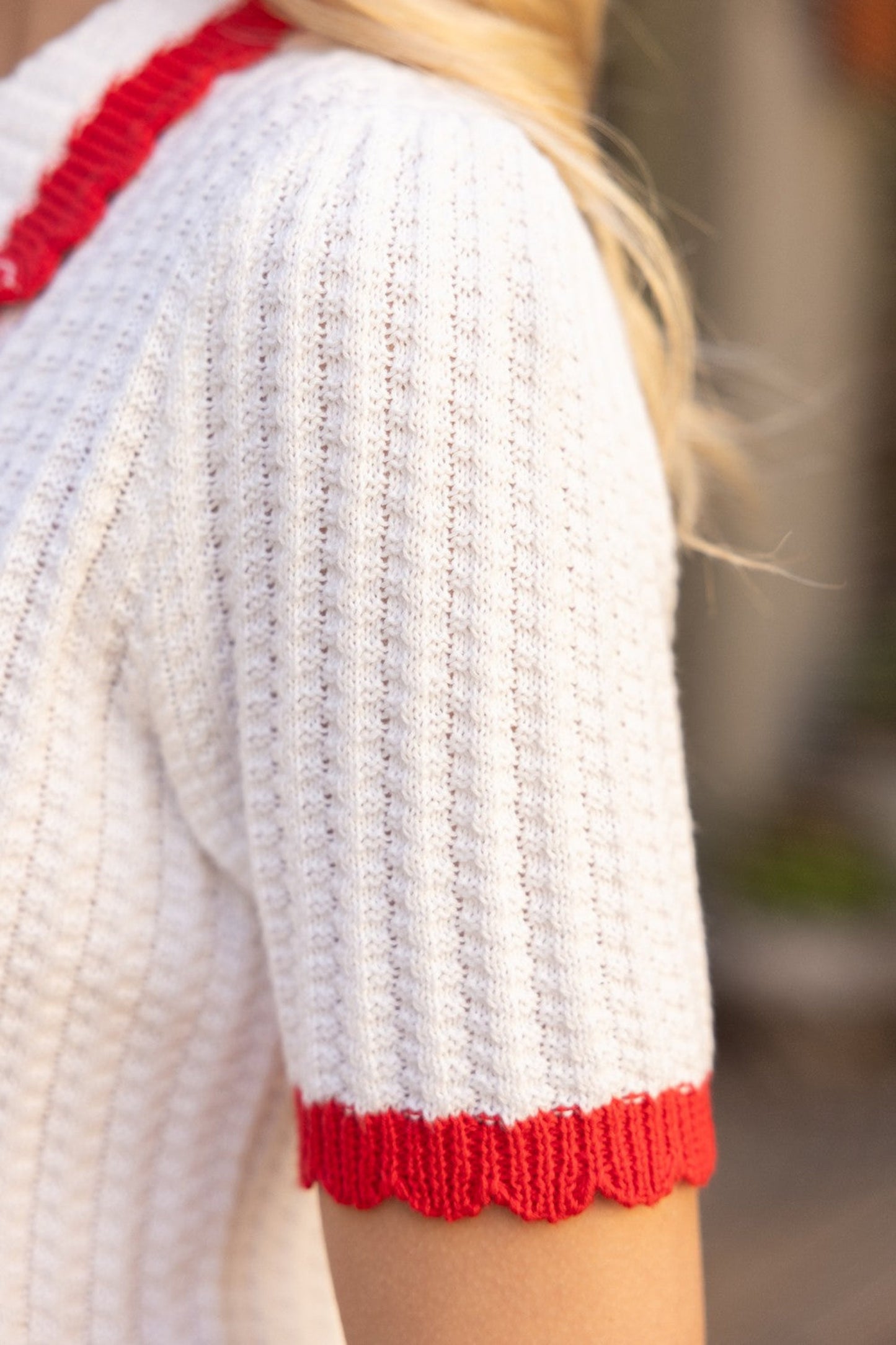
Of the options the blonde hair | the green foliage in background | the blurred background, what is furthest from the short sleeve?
the green foliage in background

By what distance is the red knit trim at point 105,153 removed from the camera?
0.82m

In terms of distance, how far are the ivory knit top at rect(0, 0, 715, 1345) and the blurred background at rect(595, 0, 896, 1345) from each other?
2534 millimetres

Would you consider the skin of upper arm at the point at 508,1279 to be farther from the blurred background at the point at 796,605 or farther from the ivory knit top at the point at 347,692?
the blurred background at the point at 796,605

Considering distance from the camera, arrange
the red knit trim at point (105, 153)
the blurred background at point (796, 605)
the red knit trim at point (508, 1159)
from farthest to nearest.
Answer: the blurred background at point (796, 605), the red knit trim at point (105, 153), the red knit trim at point (508, 1159)

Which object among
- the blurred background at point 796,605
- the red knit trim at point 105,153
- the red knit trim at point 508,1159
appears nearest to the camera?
the red knit trim at point 508,1159

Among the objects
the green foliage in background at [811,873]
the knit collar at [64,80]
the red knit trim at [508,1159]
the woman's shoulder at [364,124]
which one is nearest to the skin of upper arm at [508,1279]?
the red knit trim at [508,1159]

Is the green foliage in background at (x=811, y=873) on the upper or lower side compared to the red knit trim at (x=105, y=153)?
lower

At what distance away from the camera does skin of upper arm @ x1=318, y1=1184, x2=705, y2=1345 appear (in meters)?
0.66

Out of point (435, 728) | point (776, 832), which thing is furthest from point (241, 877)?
point (776, 832)

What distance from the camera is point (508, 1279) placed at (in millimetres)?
660

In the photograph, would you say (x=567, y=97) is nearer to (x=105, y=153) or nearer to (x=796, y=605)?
(x=105, y=153)

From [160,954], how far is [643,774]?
0.30 m

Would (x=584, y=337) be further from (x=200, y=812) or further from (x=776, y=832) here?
(x=776, y=832)

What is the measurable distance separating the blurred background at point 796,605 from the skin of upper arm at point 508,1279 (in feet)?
8.46
